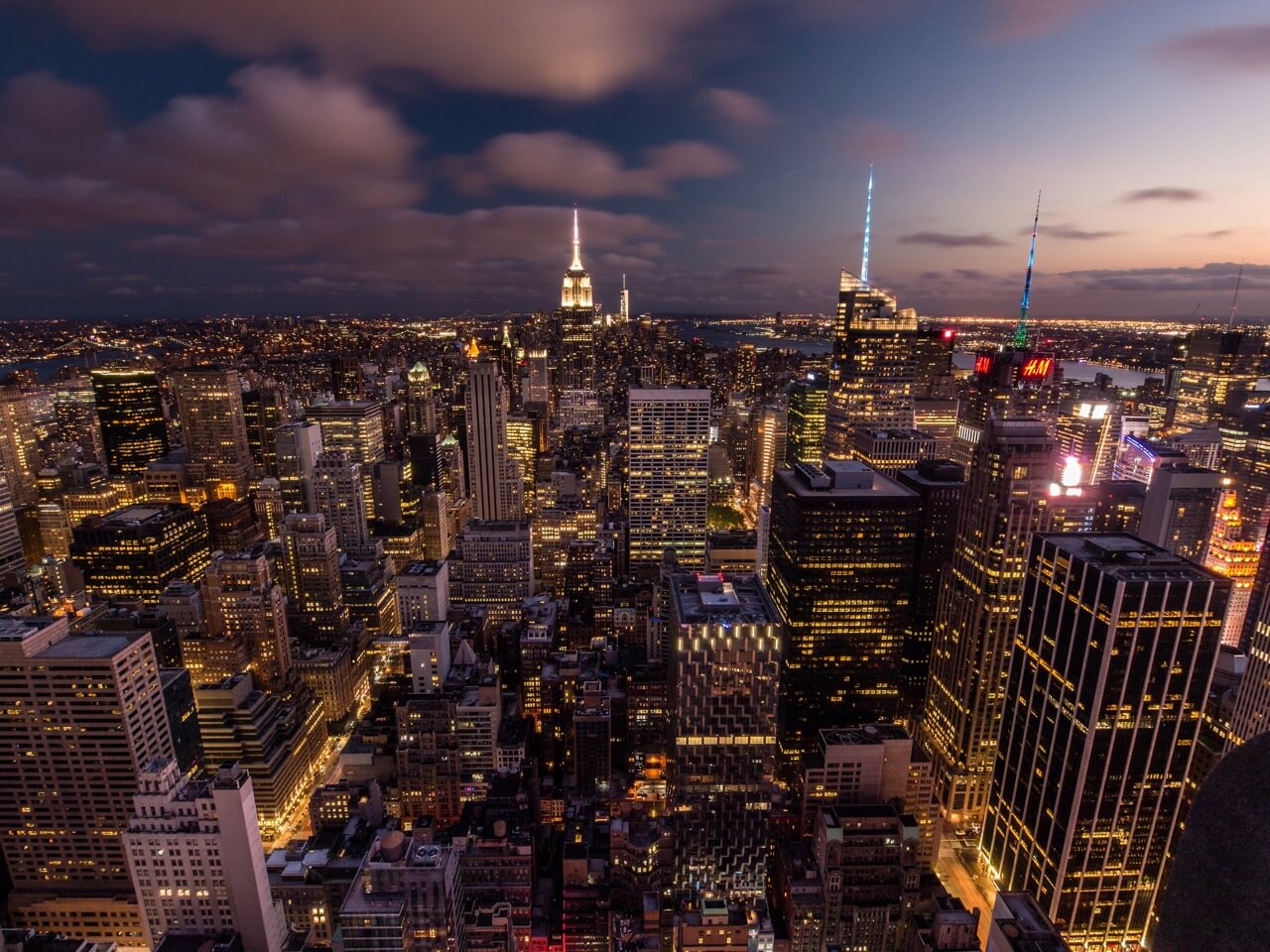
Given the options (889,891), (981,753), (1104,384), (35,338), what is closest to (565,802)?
(889,891)

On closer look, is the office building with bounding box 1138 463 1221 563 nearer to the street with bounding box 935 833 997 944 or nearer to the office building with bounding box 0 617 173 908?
the street with bounding box 935 833 997 944

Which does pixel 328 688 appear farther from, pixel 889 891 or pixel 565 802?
pixel 889 891

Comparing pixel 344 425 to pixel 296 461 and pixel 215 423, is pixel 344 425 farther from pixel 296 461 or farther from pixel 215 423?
pixel 215 423

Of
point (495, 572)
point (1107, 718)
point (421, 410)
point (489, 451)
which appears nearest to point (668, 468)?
point (495, 572)

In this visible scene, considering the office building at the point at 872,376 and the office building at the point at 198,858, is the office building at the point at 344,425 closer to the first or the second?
the office building at the point at 872,376

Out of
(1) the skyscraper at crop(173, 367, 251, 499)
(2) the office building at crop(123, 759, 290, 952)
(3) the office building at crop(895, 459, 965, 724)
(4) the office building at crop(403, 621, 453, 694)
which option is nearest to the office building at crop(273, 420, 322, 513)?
(1) the skyscraper at crop(173, 367, 251, 499)
